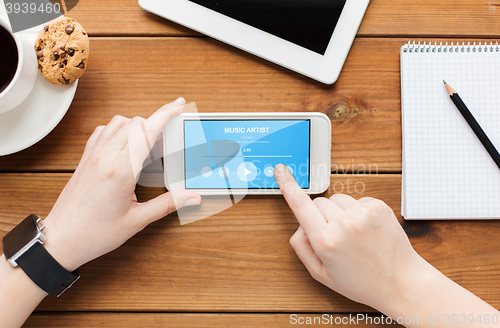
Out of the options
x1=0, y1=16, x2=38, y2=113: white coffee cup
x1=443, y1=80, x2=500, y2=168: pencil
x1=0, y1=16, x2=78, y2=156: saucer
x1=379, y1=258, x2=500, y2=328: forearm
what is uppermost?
x1=0, y1=16, x2=38, y2=113: white coffee cup

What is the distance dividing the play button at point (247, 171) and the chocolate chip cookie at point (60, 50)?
30cm

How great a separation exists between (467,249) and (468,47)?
0.37 meters

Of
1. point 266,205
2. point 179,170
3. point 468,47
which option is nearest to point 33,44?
point 179,170

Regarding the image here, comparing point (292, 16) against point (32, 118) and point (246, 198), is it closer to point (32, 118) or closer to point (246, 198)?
point (246, 198)

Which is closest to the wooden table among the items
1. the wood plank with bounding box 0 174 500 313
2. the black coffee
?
the wood plank with bounding box 0 174 500 313

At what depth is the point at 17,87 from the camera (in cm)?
44

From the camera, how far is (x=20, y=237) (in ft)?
1.58

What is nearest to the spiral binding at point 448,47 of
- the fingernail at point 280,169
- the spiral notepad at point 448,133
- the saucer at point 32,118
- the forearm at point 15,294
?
the spiral notepad at point 448,133

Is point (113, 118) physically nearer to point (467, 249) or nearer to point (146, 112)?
point (146, 112)

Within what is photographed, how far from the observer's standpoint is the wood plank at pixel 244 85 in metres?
0.56

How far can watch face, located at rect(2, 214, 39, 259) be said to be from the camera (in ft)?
1.55

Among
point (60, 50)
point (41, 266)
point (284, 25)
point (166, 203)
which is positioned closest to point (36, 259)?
point (41, 266)

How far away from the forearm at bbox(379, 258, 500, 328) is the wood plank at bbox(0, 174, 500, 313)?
69 mm

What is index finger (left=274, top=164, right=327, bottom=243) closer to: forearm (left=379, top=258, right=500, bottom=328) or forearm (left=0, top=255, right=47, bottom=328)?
Answer: forearm (left=379, top=258, right=500, bottom=328)
